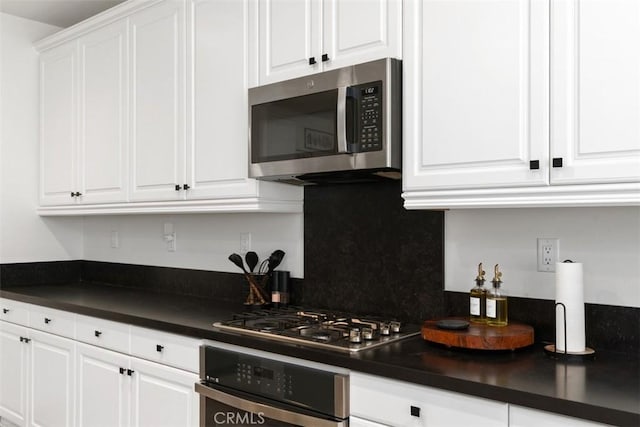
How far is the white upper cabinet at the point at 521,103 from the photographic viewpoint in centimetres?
160

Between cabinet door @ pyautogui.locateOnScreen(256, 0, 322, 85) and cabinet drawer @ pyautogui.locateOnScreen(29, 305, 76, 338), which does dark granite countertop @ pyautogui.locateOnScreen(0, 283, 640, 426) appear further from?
cabinet door @ pyautogui.locateOnScreen(256, 0, 322, 85)

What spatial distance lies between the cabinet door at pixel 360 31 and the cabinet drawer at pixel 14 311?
233 centimetres

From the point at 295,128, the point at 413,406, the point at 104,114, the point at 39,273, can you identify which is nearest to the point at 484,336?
the point at 413,406

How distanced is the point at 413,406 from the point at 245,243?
5.35ft

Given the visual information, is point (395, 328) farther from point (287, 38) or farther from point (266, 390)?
point (287, 38)

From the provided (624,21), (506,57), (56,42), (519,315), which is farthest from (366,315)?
(56,42)

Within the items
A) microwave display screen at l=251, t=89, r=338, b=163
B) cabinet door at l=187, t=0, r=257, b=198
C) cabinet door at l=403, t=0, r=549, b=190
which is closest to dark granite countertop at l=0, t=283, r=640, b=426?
cabinet door at l=403, t=0, r=549, b=190

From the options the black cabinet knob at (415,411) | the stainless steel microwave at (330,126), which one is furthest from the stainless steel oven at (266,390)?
the stainless steel microwave at (330,126)

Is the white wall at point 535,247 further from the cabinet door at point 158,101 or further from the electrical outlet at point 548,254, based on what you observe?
the cabinet door at point 158,101

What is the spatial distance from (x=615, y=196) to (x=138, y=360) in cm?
205

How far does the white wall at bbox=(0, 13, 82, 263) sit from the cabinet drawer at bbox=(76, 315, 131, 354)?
117 cm

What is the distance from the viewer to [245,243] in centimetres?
312

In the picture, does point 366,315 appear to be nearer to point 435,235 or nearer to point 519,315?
point 435,235

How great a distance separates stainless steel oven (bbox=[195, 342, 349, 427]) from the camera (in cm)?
188
